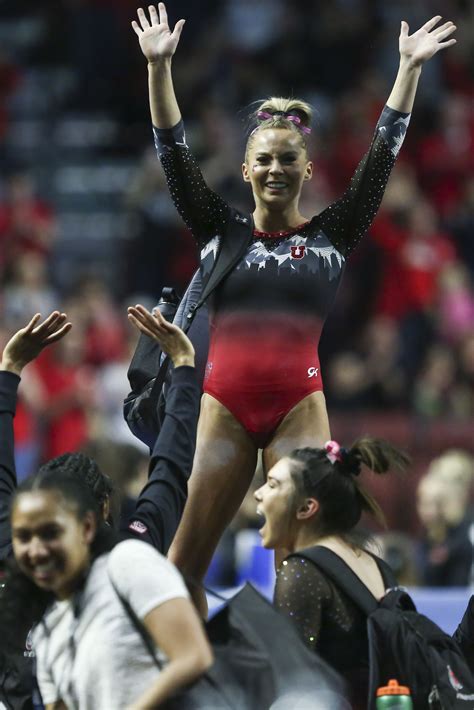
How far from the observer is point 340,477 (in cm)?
430

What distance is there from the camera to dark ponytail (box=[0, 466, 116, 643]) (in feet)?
11.0

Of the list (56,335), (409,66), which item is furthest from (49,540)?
(409,66)

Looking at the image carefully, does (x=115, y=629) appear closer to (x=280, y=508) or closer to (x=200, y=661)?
(x=200, y=661)

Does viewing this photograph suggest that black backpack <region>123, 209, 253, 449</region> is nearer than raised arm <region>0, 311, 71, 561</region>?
No

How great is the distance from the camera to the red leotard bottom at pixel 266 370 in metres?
4.67

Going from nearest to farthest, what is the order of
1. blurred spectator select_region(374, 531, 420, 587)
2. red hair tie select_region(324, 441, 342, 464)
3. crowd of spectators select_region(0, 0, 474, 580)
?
red hair tie select_region(324, 441, 342, 464)
blurred spectator select_region(374, 531, 420, 587)
crowd of spectators select_region(0, 0, 474, 580)

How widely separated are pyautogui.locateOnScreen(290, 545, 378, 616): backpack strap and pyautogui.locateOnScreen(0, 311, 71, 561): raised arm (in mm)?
833

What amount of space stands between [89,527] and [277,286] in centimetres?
149

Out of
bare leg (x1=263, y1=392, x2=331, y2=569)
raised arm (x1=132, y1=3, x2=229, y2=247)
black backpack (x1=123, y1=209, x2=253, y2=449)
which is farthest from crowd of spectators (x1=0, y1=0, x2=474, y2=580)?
raised arm (x1=132, y1=3, x2=229, y2=247)

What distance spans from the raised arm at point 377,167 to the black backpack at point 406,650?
116 cm

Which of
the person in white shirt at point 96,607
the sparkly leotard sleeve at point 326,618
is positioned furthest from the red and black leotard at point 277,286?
the person in white shirt at point 96,607

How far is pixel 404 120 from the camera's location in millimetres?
4707

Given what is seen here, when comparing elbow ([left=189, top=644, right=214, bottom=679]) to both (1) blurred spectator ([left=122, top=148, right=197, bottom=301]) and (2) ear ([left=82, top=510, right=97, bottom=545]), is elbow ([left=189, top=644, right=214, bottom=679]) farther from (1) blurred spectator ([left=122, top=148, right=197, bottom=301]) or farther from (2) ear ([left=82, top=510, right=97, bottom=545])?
(1) blurred spectator ([left=122, top=148, right=197, bottom=301])

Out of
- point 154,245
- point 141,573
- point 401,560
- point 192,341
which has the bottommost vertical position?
point 401,560
